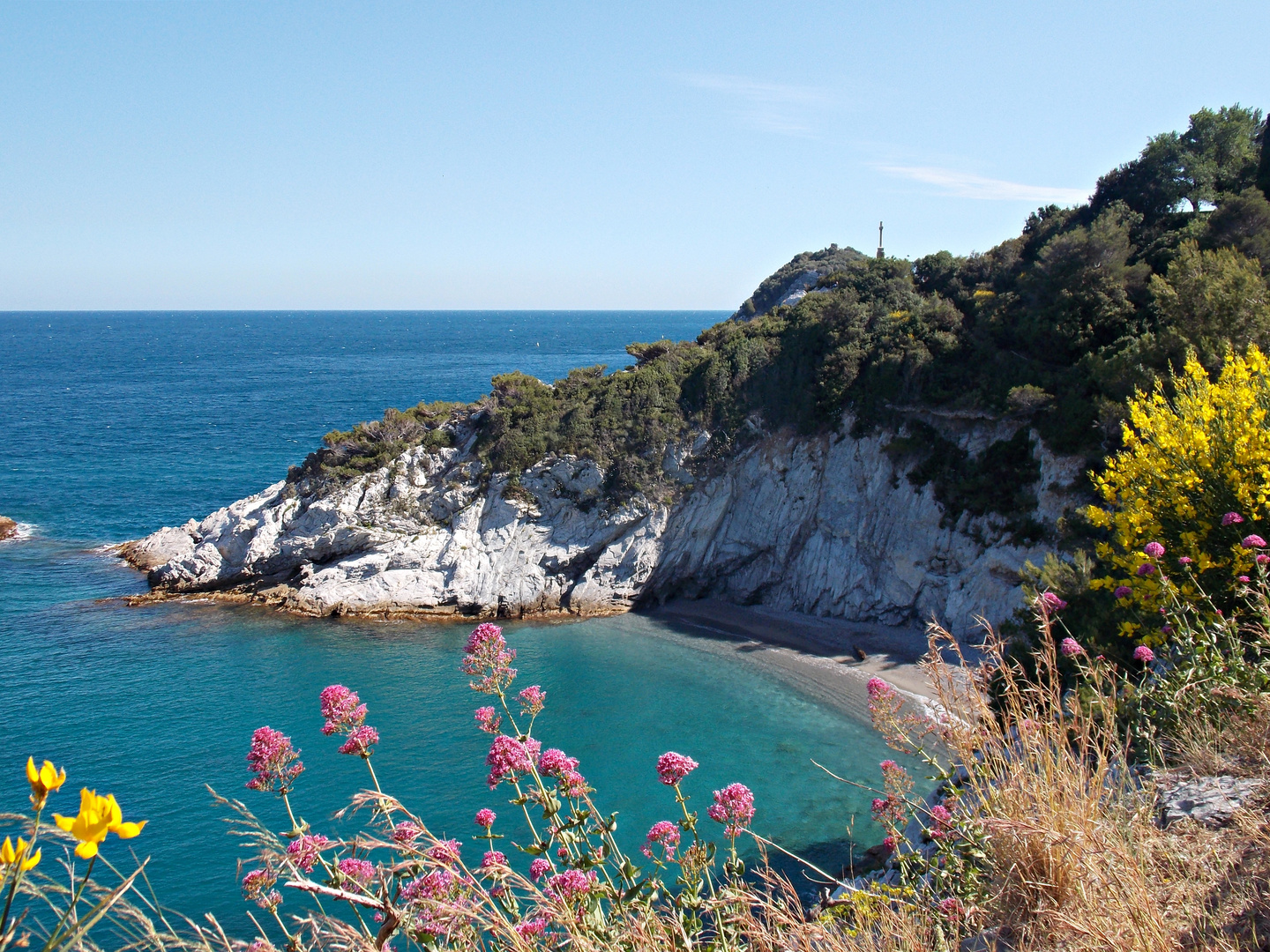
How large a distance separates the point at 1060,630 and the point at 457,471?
23.9 m

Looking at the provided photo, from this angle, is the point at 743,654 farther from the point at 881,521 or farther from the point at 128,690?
the point at 128,690

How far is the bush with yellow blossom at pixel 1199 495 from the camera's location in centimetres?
759

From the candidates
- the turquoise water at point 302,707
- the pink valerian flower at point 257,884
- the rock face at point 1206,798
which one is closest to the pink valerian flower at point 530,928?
the pink valerian flower at point 257,884

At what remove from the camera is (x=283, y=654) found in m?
25.1

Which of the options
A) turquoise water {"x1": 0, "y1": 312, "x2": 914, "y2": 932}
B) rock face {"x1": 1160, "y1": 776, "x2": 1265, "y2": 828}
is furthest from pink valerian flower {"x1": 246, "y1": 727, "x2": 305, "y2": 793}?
turquoise water {"x1": 0, "y1": 312, "x2": 914, "y2": 932}

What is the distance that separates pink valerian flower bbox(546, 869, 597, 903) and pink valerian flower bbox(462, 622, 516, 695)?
47.4 inches

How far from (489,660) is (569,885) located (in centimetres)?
147

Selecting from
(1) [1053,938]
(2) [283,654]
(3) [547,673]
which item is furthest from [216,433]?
(1) [1053,938]

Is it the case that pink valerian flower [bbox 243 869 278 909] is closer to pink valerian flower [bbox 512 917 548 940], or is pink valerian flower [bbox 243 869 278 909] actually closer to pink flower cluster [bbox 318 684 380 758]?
pink flower cluster [bbox 318 684 380 758]

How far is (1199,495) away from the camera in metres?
8.16

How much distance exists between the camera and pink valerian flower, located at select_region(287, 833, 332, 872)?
11.0ft

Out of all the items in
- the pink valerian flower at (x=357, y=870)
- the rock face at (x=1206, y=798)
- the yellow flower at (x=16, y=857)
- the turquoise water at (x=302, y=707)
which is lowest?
the turquoise water at (x=302, y=707)

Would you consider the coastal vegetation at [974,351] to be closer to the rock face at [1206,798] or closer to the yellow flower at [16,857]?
the rock face at [1206,798]

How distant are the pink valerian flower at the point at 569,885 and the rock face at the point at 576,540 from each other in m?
23.5
